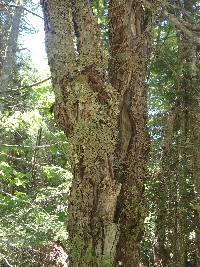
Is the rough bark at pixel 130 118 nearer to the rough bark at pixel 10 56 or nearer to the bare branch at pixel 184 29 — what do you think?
the bare branch at pixel 184 29

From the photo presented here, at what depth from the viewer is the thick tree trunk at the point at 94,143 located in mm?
2252

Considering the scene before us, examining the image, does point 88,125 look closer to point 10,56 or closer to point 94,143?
point 94,143

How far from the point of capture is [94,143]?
2.33 meters

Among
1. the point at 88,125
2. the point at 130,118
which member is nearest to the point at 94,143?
the point at 88,125

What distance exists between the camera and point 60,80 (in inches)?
93.7

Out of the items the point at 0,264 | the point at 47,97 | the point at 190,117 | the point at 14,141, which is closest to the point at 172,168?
the point at 190,117

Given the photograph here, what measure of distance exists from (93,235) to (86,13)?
141cm

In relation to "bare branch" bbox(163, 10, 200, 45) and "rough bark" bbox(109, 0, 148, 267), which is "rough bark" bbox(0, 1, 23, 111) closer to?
"rough bark" bbox(109, 0, 148, 267)

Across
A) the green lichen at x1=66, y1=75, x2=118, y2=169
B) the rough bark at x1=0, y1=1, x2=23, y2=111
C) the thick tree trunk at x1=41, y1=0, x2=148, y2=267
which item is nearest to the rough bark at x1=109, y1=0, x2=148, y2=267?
the thick tree trunk at x1=41, y1=0, x2=148, y2=267

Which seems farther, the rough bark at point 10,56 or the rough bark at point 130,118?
the rough bark at point 10,56

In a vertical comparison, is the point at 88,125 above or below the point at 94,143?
above

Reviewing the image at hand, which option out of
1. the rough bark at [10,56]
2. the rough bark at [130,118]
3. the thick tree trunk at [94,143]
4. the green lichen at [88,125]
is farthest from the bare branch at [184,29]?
the rough bark at [10,56]

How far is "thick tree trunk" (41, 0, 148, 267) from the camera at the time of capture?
225 cm

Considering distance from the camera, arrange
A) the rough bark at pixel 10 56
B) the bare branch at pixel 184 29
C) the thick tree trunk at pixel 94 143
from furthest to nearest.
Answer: the rough bark at pixel 10 56 < the bare branch at pixel 184 29 < the thick tree trunk at pixel 94 143
